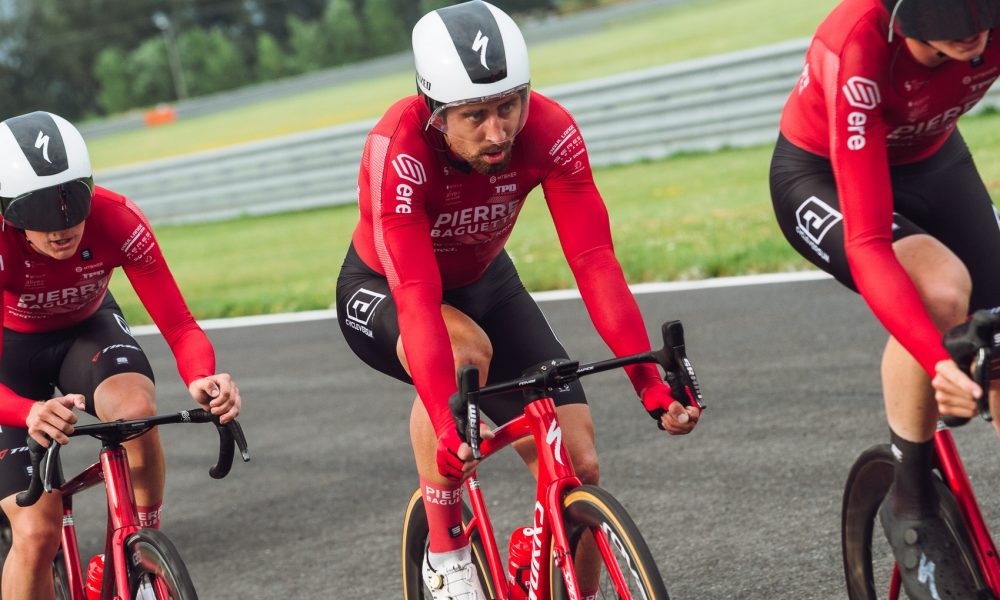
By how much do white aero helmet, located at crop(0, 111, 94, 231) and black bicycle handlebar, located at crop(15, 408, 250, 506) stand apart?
74 centimetres

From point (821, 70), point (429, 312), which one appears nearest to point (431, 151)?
point (429, 312)

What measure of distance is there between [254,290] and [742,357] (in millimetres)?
7489

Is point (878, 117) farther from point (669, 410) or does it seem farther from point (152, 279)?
point (152, 279)

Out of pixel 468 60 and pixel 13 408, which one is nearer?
pixel 468 60

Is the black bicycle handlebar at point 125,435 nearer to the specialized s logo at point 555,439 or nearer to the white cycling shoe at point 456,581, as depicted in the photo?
the white cycling shoe at point 456,581

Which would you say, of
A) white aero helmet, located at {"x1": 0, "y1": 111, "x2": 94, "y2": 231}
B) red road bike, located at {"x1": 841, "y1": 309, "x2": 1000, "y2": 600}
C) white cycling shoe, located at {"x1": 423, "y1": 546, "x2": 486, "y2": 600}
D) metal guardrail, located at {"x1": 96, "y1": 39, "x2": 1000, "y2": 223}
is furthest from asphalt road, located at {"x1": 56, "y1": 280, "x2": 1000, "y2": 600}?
metal guardrail, located at {"x1": 96, "y1": 39, "x2": 1000, "y2": 223}

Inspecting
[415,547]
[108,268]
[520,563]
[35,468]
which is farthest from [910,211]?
[108,268]

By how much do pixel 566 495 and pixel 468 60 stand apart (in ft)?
3.99

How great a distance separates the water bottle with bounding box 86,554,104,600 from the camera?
4477mm

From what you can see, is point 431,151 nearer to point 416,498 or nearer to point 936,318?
point 416,498

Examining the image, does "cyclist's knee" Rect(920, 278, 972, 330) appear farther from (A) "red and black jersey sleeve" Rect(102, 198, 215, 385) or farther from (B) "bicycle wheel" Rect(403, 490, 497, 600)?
(A) "red and black jersey sleeve" Rect(102, 198, 215, 385)

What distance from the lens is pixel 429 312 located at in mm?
3744

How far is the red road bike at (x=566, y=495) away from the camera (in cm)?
331

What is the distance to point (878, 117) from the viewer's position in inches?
132
